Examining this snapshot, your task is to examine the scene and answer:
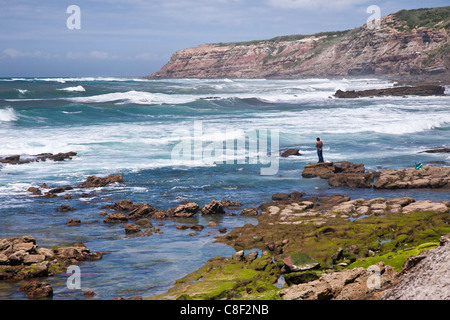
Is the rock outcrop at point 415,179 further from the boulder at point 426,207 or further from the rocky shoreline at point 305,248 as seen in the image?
the boulder at point 426,207

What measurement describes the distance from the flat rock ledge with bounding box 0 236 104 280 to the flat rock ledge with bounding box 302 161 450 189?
10.6 meters

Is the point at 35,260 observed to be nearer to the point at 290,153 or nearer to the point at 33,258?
the point at 33,258

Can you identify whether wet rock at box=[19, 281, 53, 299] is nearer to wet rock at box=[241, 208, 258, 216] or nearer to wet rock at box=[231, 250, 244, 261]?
wet rock at box=[231, 250, 244, 261]

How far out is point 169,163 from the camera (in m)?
23.1

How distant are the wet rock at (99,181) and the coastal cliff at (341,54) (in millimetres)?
84149

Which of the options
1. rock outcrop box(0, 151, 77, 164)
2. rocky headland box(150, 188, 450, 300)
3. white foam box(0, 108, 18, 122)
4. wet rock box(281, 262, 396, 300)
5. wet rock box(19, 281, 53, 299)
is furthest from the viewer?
white foam box(0, 108, 18, 122)

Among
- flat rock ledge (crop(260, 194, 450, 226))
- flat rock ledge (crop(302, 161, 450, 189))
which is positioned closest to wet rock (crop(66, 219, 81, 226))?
flat rock ledge (crop(260, 194, 450, 226))

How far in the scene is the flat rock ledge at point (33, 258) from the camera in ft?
31.7

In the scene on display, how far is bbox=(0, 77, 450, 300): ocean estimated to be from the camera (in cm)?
1106

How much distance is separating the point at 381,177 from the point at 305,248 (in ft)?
28.2

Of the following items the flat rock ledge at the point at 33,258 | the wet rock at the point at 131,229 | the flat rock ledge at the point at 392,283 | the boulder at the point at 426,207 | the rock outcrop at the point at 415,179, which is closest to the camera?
the flat rock ledge at the point at 392,283

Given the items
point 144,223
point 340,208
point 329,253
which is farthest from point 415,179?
point 144,223

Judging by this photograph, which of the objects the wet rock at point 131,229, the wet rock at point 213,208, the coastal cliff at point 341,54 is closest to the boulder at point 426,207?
the wet rock at point 213,208
